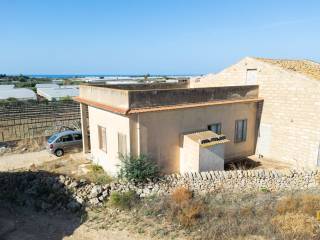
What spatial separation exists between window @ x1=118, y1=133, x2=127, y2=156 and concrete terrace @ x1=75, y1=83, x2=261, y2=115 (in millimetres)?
1318

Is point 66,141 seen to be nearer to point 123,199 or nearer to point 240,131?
point 123,199

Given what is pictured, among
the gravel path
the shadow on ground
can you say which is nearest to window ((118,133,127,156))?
the shadow on ground

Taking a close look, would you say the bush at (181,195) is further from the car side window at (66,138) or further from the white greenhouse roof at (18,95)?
the white greenhouse roof at (18,95)

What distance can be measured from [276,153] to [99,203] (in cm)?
1128

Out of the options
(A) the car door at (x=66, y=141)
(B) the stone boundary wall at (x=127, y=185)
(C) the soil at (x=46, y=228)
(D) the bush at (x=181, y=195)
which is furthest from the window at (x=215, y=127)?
(A) the car door at (x=66, y=141)

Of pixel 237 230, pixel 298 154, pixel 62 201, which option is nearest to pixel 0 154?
pixel 62 201

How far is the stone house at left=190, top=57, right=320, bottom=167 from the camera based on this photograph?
14805 millimetres

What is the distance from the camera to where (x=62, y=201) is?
11828mm

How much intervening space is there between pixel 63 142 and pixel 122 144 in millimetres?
7401

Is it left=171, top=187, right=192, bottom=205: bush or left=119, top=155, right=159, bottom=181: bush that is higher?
left=119, top=155, right=159, bottom=181: bush

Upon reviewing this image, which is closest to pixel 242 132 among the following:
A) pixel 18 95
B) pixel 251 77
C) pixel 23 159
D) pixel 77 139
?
pixel 251 77

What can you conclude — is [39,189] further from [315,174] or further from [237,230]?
[315,174]

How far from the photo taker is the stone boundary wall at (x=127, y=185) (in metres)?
11.9

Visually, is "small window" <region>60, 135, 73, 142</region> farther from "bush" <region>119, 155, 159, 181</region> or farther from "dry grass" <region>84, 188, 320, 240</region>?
"dry grass" <region>84, 188, 320, 240</region>
